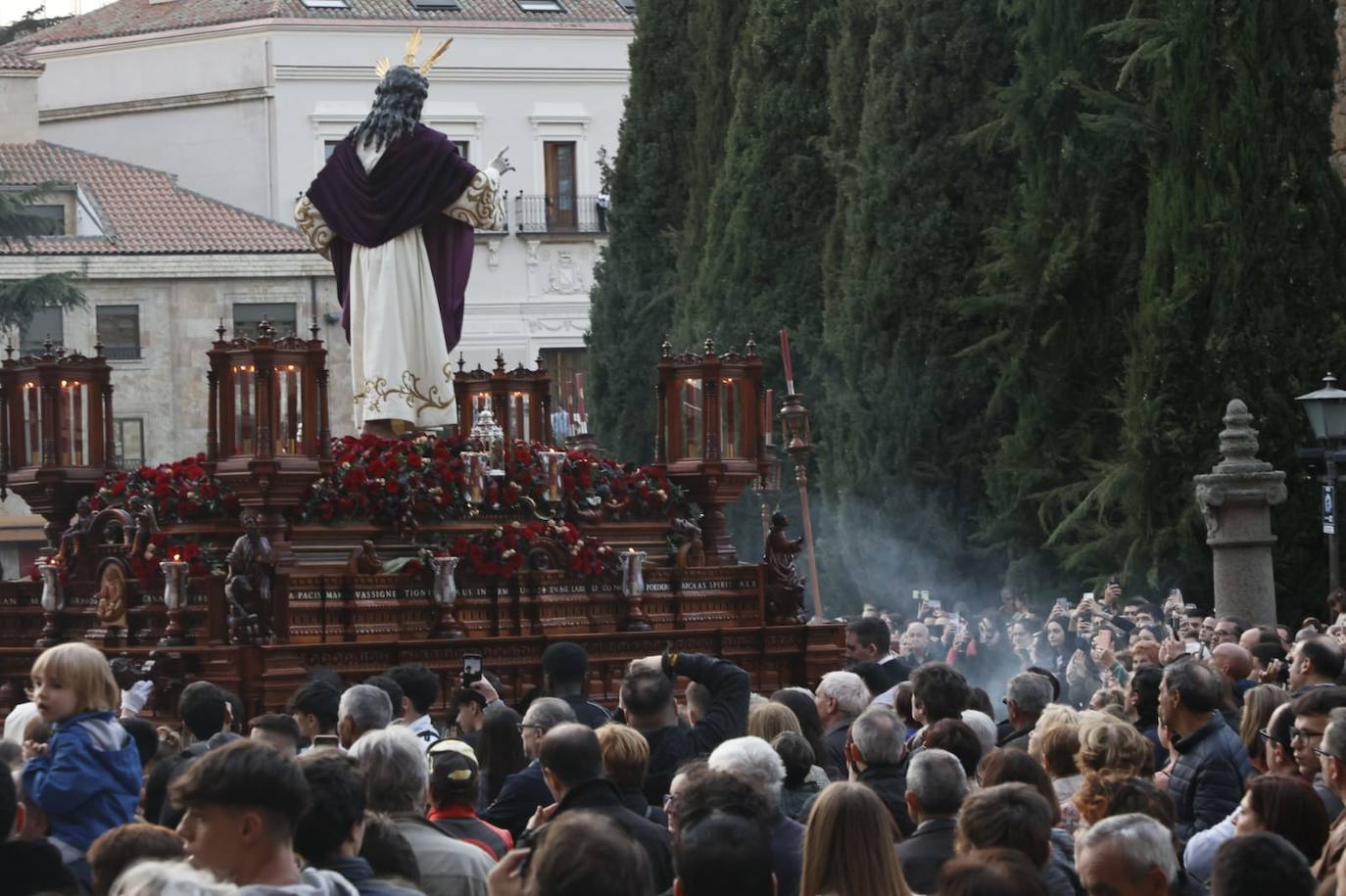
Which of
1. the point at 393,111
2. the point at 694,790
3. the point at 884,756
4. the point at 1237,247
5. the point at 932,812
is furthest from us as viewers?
the point at 1237,247

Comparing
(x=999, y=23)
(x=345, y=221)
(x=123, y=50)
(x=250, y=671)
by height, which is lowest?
(x=250, y=671)

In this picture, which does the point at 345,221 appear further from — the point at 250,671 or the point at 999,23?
the point at 999,23

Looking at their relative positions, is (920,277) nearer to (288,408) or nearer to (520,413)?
(520,413)

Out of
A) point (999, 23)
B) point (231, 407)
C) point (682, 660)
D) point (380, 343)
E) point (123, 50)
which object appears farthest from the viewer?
point (123, 50)

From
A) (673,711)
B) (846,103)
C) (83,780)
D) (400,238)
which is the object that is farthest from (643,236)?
(83,780)

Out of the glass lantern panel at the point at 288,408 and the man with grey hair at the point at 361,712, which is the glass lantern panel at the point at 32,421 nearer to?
the glass lantern panel at the point at 288,408

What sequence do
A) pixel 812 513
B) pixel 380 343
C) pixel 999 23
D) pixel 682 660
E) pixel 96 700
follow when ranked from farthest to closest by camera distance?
pixel 812 513, pixel 999 23, pixel 380 343, pixel 682 660, pixel 96 700

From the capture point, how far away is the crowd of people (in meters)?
6.21

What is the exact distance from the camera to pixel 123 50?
1966 inches

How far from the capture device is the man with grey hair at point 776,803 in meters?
7.95

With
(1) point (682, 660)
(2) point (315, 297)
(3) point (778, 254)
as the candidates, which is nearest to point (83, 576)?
(1) point (682, 660)

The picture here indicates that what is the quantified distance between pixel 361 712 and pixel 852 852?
314cm

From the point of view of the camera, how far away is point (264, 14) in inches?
1885

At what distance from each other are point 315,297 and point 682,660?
37698 mm
